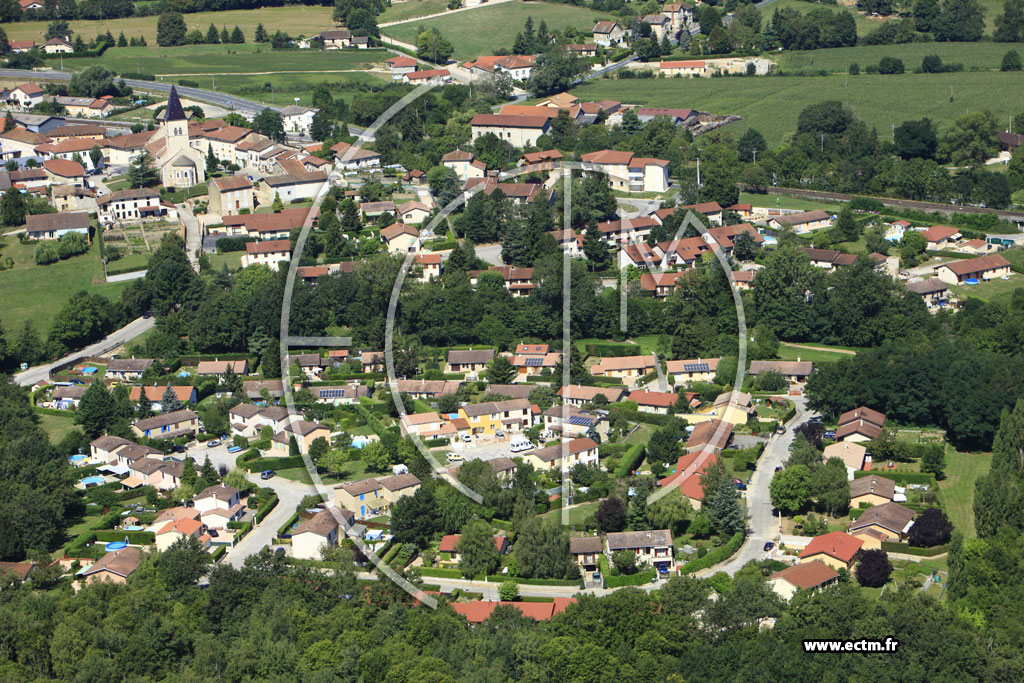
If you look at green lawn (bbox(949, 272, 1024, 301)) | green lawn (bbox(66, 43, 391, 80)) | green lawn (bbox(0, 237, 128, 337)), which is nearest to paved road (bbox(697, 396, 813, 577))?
green lawn (bbox(949, 272, 1024, 301))

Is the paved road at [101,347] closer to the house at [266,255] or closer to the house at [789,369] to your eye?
the house at [266,255]

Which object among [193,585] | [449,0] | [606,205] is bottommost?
[193,585]

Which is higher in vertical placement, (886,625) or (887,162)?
(887,162)

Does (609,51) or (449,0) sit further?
(449,0)


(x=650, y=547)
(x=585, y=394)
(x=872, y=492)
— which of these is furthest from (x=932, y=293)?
(x=650, y=547)

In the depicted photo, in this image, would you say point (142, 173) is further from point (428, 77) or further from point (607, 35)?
point (607, 35)

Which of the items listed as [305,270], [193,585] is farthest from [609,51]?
[193,585]

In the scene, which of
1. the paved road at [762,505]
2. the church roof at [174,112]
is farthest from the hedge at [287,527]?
the church roof at [174,112]

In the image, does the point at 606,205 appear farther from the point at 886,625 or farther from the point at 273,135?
the point at 886,625

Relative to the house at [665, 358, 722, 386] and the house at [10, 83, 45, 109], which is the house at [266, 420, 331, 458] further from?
the house at [10, 83, 45, 109]
